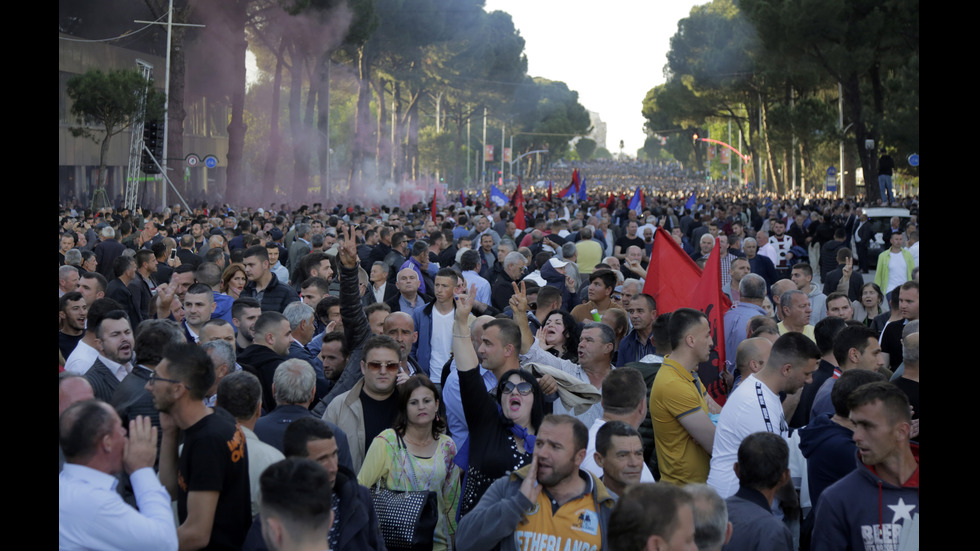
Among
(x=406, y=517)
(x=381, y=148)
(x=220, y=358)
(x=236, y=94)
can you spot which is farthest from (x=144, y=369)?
(x=381, y=148)

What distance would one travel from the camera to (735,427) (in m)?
4.99

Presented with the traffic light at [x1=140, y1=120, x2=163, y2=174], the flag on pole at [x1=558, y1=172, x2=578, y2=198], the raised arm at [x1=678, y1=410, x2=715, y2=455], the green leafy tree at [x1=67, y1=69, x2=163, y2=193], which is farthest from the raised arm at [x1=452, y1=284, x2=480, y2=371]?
the flag on pole at [x1=558, y1=172, x2=578, y2=198]

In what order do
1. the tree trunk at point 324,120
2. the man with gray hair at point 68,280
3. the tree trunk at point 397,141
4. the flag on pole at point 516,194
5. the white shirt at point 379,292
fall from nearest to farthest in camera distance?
the man with gray hair at point 68,280, the white shirt at point 379,292, the flag on pole at point 516,194, the tree trunk at point 324,120, the tree trunk at point 397,141

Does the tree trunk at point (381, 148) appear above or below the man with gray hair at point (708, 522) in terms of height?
above

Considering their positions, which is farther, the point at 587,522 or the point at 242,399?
the point at 242,399

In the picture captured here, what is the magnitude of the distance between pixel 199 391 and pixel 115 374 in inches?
87.6

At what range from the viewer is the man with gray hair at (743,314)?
7855mm

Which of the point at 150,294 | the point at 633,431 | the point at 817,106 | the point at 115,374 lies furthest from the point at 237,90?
the point at 633,431

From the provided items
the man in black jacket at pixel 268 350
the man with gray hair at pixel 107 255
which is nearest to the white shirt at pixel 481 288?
the man in black jacket at pixel 268 350

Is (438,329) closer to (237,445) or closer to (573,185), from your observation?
(237,445)

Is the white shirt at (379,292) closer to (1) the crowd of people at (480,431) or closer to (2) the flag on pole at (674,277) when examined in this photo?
(1) the crowd of people at (480,431)

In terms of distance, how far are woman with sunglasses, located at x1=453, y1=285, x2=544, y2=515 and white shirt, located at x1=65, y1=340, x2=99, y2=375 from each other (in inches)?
94.9

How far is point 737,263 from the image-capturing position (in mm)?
10438

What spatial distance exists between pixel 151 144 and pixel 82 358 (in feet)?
74.8
